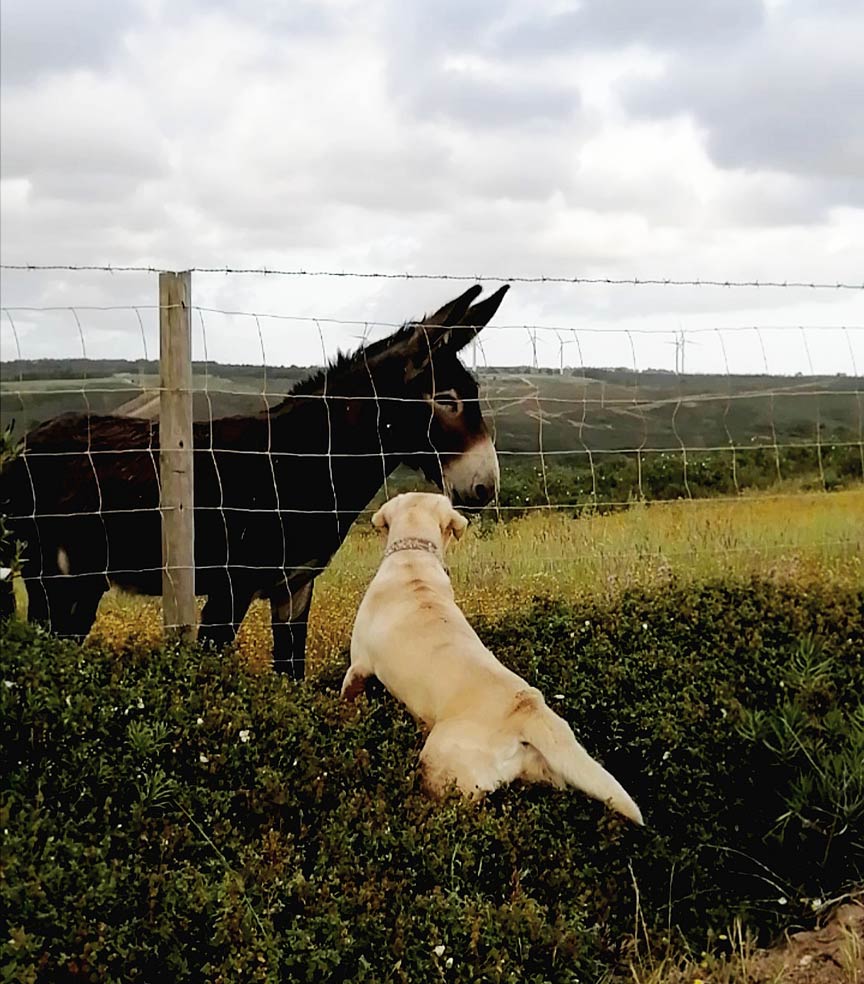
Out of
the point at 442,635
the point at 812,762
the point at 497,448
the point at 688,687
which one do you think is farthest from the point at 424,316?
the point at 812,762

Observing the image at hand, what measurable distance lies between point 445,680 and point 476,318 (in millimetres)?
2203

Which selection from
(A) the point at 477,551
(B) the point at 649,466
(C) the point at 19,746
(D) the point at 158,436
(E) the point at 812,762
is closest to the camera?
(C) the point at 19,746

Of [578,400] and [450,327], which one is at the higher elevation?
[450,327]

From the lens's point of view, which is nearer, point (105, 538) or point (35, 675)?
point (35, 675)

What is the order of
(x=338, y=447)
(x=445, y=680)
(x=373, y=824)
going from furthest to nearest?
(x=338, y=447)
(x=445, y=680)
(x=373, y=824)

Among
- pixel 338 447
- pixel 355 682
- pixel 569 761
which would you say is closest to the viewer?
pixel 569 761

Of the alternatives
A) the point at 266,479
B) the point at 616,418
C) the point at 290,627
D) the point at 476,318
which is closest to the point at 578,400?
the point at 616,418

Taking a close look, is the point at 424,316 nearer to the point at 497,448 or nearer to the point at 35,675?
the point at 497,448

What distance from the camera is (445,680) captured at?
5.72m

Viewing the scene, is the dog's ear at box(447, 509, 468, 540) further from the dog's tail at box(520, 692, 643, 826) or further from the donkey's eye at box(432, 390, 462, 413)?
the dog's tail at box(520, 692, 643, 826)

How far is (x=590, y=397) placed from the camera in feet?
24.3

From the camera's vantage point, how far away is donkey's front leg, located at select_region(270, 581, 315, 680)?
6715 mm

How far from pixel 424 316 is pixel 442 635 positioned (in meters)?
1.93

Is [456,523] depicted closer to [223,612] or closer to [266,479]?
[266,479]
